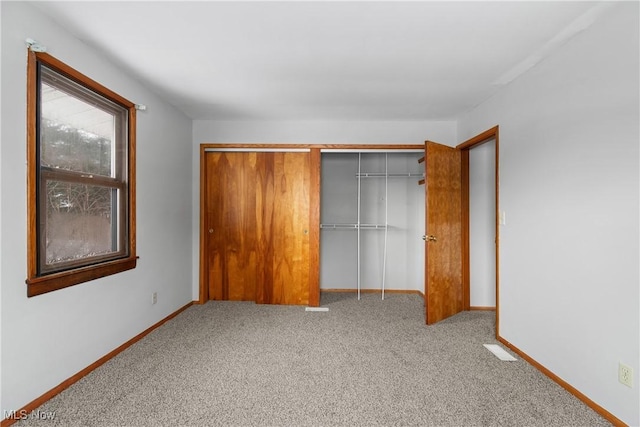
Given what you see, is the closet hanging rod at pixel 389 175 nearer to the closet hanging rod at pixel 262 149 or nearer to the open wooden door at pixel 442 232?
Result: the open wooden door at pixel 442 232

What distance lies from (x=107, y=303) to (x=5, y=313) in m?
0.79

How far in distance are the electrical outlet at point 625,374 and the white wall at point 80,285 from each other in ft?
10.9

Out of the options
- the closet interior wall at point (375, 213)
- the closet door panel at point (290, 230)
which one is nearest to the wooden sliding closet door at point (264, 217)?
the closet door panel at point (290, 230)

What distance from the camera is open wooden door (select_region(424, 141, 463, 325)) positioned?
3279mm

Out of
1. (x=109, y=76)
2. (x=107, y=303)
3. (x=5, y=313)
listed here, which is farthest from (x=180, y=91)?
(x=5, y=313)

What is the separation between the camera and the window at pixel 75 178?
183cm

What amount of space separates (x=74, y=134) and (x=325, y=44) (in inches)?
72.0

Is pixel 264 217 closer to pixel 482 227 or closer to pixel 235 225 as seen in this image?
pixel 235 225

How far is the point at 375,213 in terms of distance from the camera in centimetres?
461

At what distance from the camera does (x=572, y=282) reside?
6.70 feet

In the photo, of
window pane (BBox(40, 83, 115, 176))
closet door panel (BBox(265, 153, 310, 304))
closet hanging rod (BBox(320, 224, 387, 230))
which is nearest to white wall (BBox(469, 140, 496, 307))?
closet hanging rod (BBox(320, 224, 387, 230))

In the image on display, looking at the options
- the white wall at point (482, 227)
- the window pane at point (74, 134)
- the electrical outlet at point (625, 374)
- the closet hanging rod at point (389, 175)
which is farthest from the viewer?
the closet hanging rod at point (389, 175)

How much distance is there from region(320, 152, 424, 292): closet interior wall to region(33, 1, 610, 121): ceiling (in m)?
1.41

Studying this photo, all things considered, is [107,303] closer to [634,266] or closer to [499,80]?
[634,266]
